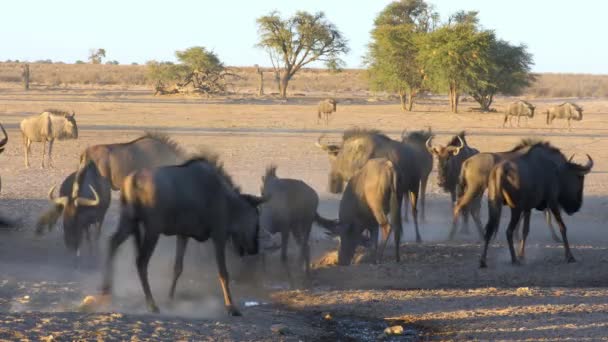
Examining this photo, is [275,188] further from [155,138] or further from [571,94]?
[571,94]

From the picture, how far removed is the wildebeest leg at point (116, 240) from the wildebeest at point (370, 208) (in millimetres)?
3425

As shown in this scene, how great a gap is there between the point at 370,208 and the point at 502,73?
37.4m

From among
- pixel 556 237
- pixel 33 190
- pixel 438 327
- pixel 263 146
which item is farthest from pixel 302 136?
pixel 438 327

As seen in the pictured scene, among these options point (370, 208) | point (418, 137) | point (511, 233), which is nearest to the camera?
point (511, 233)

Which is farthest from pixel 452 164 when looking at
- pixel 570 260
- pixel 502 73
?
pixel 502 73

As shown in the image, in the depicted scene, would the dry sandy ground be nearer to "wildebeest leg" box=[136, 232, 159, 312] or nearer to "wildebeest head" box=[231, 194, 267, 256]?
"wildebeest leg" box=[136, 232, 159, 312]

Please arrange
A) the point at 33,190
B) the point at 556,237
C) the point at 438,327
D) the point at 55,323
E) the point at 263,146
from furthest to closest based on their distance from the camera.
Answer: the point at 263,146
the point at 33,190
the point at 556,237
the point at 438,327
the point at 55,323

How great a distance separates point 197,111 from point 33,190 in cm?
2421

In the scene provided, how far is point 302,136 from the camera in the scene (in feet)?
88.4

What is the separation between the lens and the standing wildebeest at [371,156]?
12.6 metres

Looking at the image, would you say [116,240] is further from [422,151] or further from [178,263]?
[422,151]

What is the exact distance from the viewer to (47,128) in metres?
19.6

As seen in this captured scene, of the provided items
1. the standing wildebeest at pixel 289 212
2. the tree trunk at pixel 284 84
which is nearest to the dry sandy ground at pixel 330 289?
the standing wildebeest at pixel 289 212

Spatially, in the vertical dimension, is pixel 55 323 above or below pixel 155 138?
below
